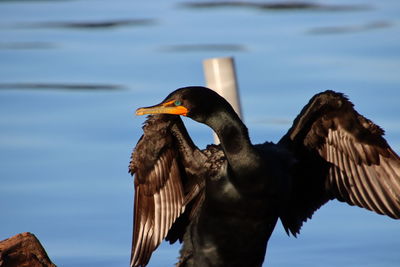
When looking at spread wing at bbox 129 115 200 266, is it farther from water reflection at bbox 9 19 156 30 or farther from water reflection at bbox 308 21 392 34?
water reflection at bbox 9 19 156 30

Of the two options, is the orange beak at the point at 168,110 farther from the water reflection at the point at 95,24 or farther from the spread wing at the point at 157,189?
the water reflection at the point at 95,24

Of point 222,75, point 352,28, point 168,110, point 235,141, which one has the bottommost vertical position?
point 235,141

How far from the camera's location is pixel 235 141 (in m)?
6.70

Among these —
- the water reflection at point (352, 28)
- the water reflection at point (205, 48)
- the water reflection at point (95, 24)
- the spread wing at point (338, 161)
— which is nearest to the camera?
the spread wing at point (338, 161)

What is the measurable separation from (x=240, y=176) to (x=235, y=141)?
20 cm

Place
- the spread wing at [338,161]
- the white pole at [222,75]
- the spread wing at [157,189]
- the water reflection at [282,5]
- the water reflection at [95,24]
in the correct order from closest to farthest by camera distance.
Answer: the spread wing at [338,161], the spread wing at [157,189], the white pole at [222,75], the water reflection at [95,24], the water reflection at [282,5]

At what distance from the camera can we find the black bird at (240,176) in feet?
22.0

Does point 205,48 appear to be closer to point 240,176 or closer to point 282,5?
point 282,5

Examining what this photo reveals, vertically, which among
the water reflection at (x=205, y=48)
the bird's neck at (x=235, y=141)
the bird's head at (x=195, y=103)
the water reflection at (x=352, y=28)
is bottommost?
the bird's neck at (x=235, y=141)

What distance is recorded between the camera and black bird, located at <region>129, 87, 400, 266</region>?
22.0 feet

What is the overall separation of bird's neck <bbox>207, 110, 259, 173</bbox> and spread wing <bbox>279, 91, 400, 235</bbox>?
1.80 feet

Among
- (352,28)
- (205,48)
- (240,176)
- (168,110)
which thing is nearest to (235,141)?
(240,176)

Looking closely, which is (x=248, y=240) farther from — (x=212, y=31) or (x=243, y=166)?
(x=212, y=31)

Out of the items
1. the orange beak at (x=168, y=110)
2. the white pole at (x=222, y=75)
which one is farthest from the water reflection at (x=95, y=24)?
the orange beak at (x=168, y=110)
